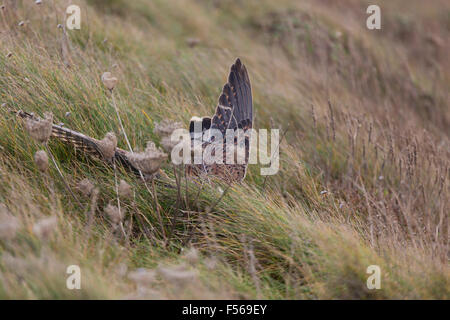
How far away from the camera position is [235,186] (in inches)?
103

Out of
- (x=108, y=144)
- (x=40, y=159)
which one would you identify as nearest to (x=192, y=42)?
(x=108, y=144)

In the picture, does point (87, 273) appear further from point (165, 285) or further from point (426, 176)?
point (426, 176)

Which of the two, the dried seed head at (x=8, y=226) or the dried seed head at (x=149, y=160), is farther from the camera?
the dried seed head at (x=149, y=160)

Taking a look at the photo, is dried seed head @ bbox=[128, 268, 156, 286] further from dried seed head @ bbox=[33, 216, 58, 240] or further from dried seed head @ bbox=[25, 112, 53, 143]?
dried seed head @ bbox=[25, 112, 53, 143]

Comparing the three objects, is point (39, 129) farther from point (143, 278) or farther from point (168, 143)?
point (143, 278)

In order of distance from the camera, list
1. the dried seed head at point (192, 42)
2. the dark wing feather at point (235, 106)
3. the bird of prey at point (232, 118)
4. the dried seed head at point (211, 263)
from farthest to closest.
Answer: the dried seed head at point (192, 42)
the dark wing feather at point (235, 106)
the bird of prey at point (232, 118)
the dried seed head at point (211, 263)

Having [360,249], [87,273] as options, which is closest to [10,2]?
[87,273]

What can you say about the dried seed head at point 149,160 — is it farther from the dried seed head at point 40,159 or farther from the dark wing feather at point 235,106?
the dark wing feather at point 235,106

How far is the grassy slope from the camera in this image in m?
2.03

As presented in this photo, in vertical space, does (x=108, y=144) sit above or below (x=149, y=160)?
above

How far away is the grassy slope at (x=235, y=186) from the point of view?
2.03 meters

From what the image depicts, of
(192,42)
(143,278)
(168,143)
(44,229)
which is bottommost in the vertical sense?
(143,278)

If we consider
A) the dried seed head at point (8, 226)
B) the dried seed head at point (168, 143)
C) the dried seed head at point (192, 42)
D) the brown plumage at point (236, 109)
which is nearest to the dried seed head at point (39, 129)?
the dried seed head at point (8, 226)

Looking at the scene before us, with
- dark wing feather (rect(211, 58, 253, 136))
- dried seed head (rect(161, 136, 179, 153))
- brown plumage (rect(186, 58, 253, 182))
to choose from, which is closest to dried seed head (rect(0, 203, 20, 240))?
dried seed head (rect(161, 136, 179, 153))
